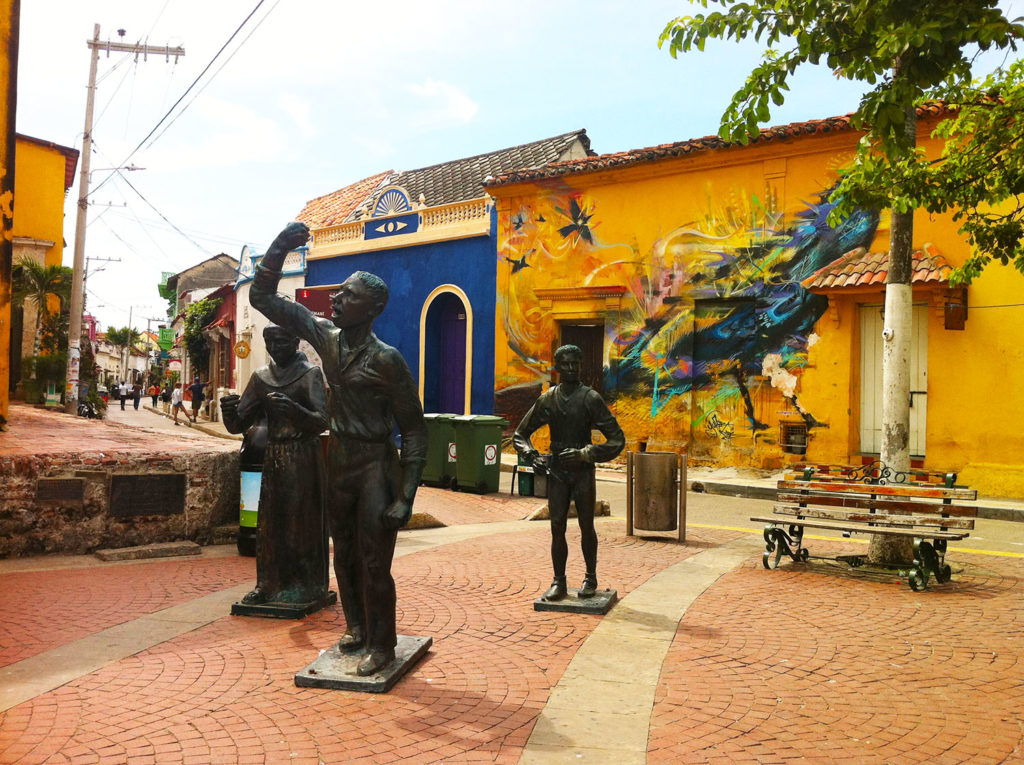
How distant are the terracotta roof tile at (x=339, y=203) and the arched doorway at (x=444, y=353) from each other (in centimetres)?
501

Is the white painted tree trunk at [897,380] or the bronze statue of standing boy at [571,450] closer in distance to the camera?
the bronze statue of standing boy at [571,450]

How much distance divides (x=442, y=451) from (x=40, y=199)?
19.3 m

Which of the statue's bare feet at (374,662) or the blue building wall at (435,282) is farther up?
the blue building wall at (435,282)

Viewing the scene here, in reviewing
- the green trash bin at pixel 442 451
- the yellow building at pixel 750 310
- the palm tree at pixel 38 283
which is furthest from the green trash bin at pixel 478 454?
the palm tree at pixel 38 283

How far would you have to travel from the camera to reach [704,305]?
48.7 feet

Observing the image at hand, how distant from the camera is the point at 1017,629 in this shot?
5.15m

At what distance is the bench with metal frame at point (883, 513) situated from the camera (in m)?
6.34

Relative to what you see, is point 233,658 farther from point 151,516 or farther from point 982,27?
point 982,27

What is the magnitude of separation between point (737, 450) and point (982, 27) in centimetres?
1150

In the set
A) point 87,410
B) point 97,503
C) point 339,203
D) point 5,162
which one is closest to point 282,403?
point 97,503

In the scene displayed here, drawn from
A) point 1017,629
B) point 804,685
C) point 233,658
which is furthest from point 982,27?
point 233,658

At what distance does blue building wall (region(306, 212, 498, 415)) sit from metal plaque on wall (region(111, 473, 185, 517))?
10266 millimetres

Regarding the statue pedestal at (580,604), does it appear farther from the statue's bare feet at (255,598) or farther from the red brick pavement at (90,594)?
the red brick pavement at (90,594)

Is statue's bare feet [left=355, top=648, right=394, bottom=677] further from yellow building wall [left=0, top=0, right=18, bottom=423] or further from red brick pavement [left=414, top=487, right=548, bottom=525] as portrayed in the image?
yellow building wall [left=0, top=0, right=18, bottom=423]
